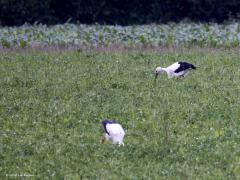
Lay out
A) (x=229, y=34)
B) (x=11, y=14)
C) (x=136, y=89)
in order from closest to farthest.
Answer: (x=136, y=89) → (x=229, y=34) → (x=11, y=14)

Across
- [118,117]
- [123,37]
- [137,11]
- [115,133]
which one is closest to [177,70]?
[118,117]

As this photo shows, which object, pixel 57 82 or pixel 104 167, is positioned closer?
pixel 104 167

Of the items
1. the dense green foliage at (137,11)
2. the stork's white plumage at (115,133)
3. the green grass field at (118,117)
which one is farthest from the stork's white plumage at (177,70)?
the dense green foliage at (137,11)

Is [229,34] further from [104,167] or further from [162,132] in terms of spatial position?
[104,167]

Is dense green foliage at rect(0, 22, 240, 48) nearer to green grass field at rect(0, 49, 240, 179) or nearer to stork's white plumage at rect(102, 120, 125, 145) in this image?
green grass field at rect(0, 49, 240, 179)

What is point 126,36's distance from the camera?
2270cm

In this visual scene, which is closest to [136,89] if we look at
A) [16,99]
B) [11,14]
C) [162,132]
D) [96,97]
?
[96,97]

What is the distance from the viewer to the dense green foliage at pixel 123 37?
68.8 ft

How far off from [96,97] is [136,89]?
1040 mm

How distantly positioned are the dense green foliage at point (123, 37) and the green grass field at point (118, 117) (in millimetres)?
3215

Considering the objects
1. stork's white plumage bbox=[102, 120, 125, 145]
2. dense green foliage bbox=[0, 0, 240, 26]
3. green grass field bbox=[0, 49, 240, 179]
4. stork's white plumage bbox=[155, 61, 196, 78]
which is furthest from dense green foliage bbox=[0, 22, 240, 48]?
stork's white plumage bbox=[102, 120, 125, 145]

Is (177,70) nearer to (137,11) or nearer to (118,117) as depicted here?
(118,117)

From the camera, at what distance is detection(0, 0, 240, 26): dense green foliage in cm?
3169

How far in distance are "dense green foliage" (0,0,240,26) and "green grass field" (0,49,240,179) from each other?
553 inches
